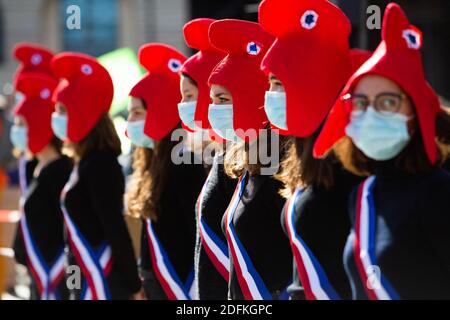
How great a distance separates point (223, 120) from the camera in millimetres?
4680

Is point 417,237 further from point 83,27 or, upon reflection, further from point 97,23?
point 83,27

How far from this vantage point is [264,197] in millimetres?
4414

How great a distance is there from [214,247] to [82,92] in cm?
184

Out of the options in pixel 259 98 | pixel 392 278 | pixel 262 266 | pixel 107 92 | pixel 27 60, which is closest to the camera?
pixel 392 278

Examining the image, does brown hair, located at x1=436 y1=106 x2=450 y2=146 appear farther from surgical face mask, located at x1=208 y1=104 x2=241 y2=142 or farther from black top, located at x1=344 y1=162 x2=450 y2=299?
surgical face mask, located at x1=208 y1=104 x2=241 y2=142

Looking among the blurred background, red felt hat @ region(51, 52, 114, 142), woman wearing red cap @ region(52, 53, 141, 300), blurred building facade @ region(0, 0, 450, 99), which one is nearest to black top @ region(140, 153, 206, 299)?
woman wearing red cap @ region(52, 53, 141, 300)

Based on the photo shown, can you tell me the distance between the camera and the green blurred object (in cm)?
915

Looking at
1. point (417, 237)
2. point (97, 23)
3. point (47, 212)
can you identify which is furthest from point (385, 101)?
point (97, 23)

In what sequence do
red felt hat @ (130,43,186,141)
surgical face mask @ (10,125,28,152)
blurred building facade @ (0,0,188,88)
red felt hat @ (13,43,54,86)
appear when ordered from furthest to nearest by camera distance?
blurred building facade @ (0,0,188,88) < red felt hat @ (13,43,54,86) < surgical face mask @ (10,125,28,152) < red felt hat @ (130,43,186,141)

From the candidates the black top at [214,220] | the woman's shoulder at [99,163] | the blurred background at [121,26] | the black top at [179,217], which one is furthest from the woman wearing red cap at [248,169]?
the blurred background at [121,26]

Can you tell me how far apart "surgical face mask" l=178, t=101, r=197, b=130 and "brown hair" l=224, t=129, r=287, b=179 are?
0.46 meters

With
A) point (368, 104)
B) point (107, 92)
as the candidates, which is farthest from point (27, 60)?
point (368, 104)

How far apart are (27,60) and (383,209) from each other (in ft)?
15.9
